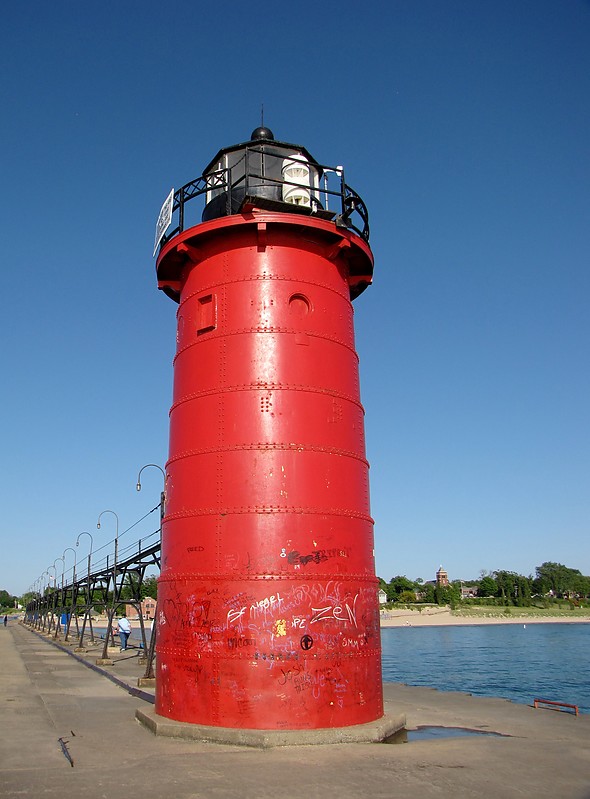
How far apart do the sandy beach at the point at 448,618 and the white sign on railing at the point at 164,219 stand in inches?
5224

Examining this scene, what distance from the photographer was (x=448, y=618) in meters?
148

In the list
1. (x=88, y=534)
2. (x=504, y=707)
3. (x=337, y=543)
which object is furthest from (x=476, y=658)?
(x=337, y=543)

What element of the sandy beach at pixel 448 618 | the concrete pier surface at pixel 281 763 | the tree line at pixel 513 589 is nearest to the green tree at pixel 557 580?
the tree line at pixel 513 589

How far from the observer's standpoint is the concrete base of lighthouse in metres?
10.5

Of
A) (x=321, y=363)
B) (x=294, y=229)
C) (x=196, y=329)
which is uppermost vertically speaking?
(x=294, y=229)

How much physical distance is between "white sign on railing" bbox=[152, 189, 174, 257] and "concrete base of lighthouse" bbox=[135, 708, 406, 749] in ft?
31.9

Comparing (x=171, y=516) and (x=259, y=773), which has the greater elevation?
(x=171, y=516)

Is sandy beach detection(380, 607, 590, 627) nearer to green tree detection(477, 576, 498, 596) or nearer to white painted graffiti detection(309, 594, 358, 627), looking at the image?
green tree detection(477, 576, 498, 596)

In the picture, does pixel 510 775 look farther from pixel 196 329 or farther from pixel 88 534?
pixel 88 534

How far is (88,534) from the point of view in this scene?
185ft

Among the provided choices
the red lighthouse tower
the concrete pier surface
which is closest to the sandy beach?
the concrete pier surface

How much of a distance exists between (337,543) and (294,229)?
608 centimetres

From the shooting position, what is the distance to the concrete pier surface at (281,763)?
814cm

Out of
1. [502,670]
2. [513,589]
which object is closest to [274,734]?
[502,670]
